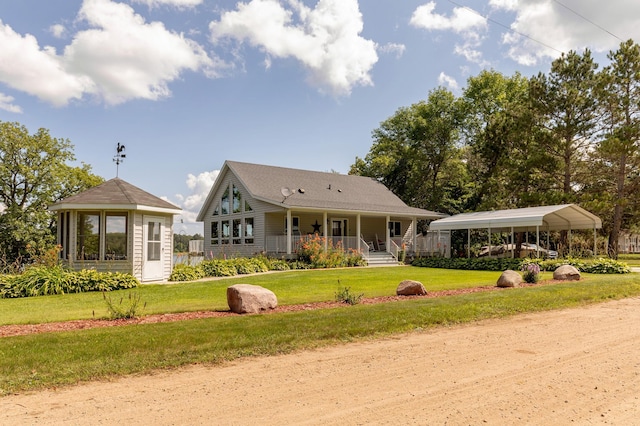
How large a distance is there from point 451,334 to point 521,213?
62.5ft

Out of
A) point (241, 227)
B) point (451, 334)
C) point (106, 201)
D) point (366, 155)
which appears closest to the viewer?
point (451, 334)

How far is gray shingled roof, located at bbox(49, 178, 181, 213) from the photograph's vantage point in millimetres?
14977

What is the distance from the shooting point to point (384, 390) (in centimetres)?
447

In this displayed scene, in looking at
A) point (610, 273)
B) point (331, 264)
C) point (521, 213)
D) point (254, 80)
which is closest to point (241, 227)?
point (331, 264)

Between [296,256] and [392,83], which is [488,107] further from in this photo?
[296,256]

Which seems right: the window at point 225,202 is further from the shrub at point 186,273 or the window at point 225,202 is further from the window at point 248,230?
the shrub at point 186,273

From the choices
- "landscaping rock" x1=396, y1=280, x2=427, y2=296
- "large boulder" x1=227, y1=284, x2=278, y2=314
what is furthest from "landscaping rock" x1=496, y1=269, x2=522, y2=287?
"large boulder" x1=227, y1=284, x2=278, y2=314

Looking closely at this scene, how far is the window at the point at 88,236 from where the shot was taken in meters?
15.4

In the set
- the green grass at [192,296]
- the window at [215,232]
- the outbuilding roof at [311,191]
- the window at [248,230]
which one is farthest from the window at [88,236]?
the window at [215,232]

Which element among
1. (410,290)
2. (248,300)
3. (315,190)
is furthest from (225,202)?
(248,300)

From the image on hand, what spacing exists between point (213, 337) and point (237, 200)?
788 inches

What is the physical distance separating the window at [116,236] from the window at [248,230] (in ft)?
32.4

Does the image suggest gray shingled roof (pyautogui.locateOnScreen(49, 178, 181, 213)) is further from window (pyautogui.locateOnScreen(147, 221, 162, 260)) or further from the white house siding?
window (pyautogui.locateOnScreen(147, 221, 162, 260))

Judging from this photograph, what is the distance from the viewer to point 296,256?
22.3m
